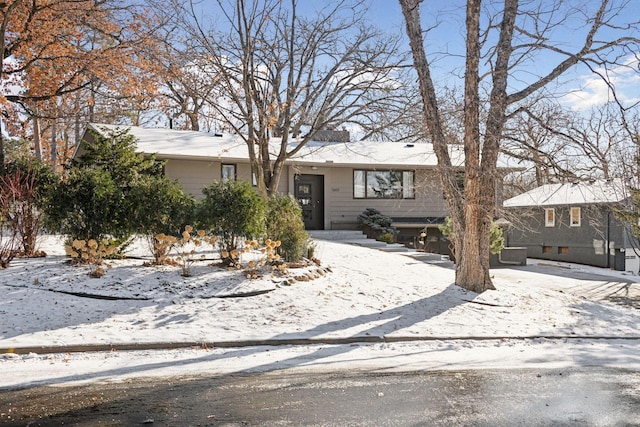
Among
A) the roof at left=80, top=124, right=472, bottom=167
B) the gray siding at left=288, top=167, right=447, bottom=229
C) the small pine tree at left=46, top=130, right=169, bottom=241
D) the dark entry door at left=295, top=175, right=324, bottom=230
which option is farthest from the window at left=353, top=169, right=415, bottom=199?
the small pine tree at left=46, top=130, right=169, bottom=241

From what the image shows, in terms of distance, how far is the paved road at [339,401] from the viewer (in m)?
3.83

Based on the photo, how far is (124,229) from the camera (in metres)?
8.69

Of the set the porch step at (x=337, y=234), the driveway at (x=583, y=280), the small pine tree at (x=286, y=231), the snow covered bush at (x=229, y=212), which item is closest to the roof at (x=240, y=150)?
the porch step at (x=337, y=234)

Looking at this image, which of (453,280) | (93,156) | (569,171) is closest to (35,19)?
(93,156)

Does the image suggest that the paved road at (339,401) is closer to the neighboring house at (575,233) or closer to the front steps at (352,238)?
the front steps at (352,238)

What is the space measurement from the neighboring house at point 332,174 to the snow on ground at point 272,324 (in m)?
7.47

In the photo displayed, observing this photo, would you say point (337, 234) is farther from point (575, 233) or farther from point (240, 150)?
point (575, 233)

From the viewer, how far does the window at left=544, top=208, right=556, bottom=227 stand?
21.5 metres

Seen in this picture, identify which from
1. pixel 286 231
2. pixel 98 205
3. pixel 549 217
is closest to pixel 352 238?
pixel 286 231

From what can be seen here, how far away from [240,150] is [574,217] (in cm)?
1382

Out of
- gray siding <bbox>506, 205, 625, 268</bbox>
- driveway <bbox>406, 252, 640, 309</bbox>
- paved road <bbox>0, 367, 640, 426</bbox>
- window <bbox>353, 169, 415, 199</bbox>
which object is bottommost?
driveway <bbox>406, 252, 640, 309</bbox>

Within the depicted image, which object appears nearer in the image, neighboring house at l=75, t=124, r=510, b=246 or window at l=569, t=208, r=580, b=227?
neighboring house at l=75, t=124, r=510, b=246

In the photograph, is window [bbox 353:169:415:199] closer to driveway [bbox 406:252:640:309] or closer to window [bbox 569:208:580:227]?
Answer: driveway [bbox 406:252:640:309]

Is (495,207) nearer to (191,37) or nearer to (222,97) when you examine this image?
(222,97)
